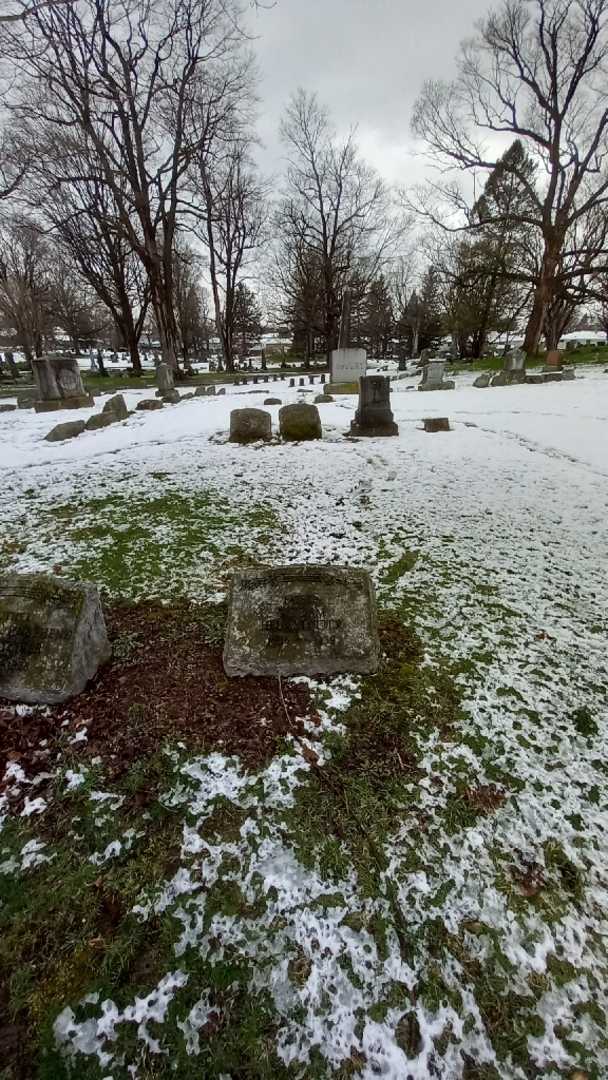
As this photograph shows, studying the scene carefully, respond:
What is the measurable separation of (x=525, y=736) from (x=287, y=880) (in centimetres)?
118

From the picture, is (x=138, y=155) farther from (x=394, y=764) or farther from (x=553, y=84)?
(x=394, y=764)

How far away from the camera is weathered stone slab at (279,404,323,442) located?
6.89 meters

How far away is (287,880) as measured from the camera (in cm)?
141

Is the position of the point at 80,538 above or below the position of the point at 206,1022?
above

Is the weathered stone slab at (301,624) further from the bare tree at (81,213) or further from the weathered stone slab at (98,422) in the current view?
the bare tree at (81,213)

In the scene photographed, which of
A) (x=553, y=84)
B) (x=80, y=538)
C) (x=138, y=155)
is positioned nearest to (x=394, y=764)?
(x=80, y=538)

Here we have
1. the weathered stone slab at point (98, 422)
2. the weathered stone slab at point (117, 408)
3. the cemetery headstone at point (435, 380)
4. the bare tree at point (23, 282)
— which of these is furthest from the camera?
the bare tree at point (23, 282)

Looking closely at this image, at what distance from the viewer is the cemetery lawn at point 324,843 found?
1100 millimetres

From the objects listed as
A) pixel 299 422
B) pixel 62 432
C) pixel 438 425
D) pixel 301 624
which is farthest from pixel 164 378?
pixel 301 624

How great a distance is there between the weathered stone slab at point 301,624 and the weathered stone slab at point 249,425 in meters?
4.92

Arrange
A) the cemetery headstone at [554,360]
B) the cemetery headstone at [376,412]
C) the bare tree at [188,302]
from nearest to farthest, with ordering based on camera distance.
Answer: the cemetery headstone at [376,412], the cemetery headstone at [554,360], the bare tree at [188,302]

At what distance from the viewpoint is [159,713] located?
2023 mm

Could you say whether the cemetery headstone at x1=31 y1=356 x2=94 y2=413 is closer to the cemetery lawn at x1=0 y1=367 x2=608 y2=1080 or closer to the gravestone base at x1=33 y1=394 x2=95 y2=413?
the gravestone base at x1=33 y1=394 x2=95 y2=413

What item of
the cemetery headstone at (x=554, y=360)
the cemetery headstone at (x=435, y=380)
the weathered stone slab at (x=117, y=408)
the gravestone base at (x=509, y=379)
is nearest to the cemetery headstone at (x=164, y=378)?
the weathered stone slab at (x=117, y=408)
